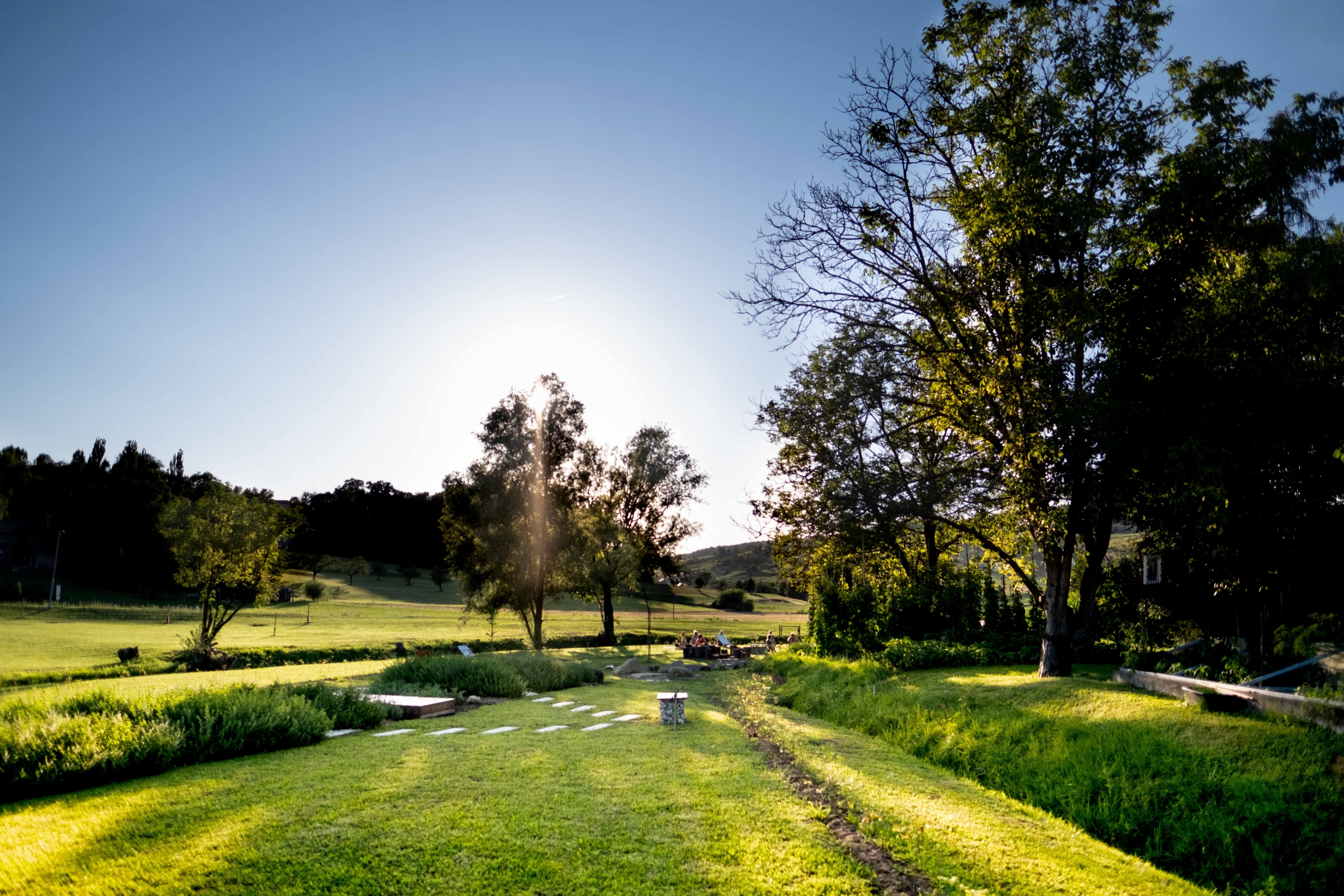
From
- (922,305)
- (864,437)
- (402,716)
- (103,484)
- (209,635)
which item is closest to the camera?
(402,716)

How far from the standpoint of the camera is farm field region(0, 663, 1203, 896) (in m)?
4.34

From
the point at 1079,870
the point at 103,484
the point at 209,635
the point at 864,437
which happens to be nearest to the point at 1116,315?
the point at 864,437

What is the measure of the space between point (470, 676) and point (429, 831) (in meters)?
9.67

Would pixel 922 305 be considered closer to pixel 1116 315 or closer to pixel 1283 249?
pixel 1116 315

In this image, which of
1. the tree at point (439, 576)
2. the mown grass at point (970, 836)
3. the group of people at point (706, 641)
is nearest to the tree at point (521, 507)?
the group of people at point (706, 641)

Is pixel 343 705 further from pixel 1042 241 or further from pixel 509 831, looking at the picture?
pixel 1042 241

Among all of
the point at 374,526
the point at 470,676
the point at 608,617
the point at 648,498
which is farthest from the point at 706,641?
the point at 374,526

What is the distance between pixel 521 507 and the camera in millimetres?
33094

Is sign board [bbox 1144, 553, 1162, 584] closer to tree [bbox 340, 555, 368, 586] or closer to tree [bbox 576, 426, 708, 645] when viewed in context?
tree [bbox 576, 426, 708, 645]

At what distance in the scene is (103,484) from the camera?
60.8 m

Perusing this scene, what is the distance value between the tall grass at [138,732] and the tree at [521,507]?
75.7ft

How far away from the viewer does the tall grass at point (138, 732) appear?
20.4 ft

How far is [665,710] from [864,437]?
7.00 meters

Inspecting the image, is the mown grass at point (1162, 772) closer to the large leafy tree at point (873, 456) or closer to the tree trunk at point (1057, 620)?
the tree trunk at point (1057, 620)
